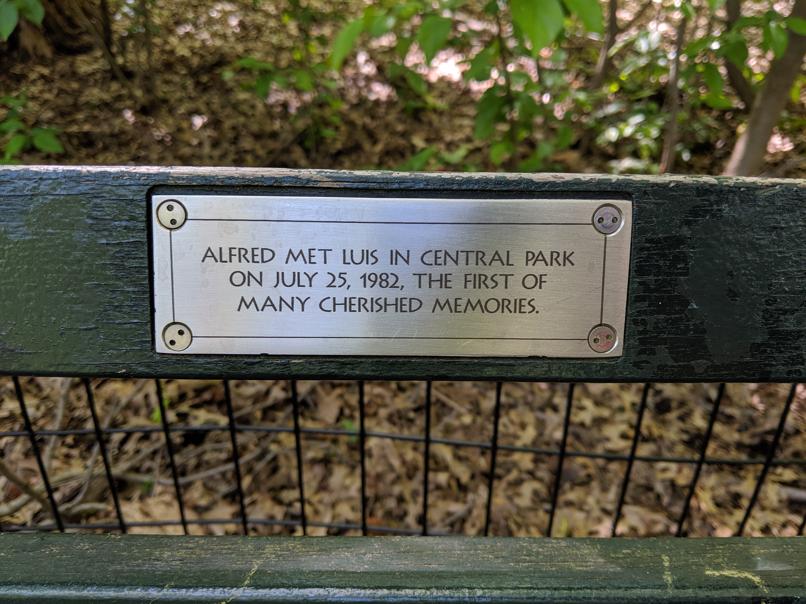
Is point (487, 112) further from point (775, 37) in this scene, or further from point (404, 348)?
point (404, 348)

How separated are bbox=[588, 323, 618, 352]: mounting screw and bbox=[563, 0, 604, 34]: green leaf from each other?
0.63 meters

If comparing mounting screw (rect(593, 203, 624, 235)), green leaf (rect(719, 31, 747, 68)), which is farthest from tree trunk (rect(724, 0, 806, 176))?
mounting screw (rect(593, 203, 624, 235))

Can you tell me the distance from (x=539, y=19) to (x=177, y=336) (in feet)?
2.56

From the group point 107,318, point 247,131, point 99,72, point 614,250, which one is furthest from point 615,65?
point 107,318

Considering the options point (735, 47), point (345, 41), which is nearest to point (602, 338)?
point (345, 41)

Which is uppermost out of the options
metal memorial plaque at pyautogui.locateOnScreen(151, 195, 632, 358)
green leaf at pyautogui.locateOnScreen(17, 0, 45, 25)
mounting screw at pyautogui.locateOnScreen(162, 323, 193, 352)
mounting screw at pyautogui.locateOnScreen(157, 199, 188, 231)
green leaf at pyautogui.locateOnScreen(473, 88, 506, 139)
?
green leaf at pyautogui.locateOnScreen(17, 0, 45, 25)

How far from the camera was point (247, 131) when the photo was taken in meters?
3.75

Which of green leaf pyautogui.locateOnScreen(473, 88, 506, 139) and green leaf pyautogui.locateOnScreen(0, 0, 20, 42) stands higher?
green leaf pyautogui.locateOnScreen(0, 0, 20, 42)

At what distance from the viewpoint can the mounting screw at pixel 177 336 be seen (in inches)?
32.8

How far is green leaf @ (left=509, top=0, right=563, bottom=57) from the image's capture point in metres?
1.08

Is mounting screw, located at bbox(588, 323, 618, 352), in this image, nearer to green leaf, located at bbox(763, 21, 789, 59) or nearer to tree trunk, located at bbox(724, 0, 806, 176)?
green leaf, located at bbox(763, 21, 789, 59)

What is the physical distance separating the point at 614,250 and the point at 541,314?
12 centimetres

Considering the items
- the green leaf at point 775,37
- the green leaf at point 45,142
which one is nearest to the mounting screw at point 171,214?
the green leaf at point 775,37

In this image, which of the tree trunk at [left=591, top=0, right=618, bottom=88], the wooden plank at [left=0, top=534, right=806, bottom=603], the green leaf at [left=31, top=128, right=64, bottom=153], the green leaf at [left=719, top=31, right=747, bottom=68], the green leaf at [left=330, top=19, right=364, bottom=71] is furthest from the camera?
the tree trunk at [left=591, top=0, right=618, bottom=88]
